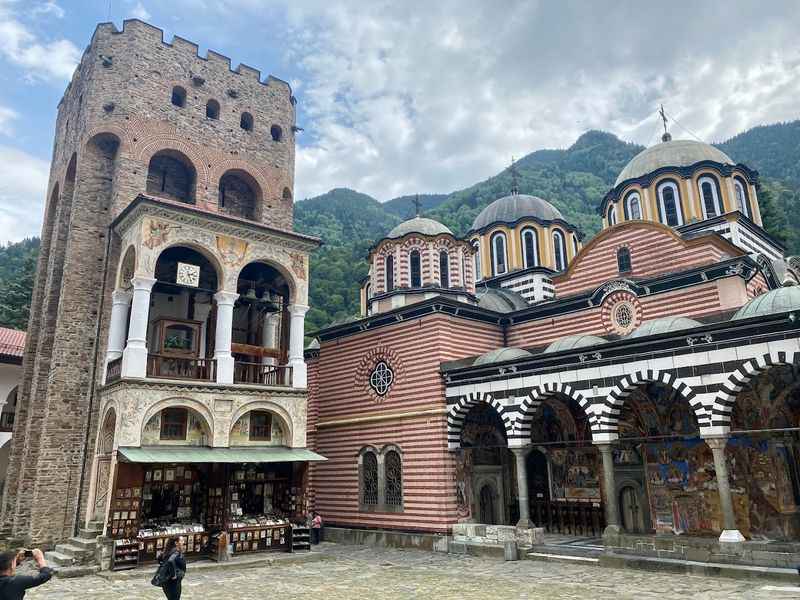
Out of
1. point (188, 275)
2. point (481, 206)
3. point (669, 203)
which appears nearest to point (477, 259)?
point (669, 203)

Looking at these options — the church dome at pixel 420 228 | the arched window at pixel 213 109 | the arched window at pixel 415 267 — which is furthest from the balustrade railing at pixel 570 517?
the arched window at pixel 213 109

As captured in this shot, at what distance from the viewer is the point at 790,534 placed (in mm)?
13250

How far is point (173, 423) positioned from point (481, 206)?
171ft

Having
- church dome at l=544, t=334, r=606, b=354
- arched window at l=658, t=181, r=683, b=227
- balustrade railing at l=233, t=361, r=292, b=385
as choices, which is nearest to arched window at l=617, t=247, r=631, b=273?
arched window at l=658, t=181, r=683, b=227

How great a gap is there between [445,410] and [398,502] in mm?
2933

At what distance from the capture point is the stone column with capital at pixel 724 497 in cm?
1087

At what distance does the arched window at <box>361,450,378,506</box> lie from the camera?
17281mm

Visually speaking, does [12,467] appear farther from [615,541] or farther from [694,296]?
[694,296]

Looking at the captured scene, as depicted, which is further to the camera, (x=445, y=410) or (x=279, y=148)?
(x=279, y=148)

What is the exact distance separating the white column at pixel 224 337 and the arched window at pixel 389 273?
20.6 feet

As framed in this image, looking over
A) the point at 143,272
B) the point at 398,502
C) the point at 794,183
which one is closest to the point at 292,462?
the point at 398,502

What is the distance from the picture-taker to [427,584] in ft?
35.9

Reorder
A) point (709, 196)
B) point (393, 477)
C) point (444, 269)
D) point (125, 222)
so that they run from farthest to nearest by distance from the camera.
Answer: point (444, 269)
point (709, 196)
point (393, 477)
point (125, 222)

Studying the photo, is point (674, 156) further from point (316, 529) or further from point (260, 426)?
point (316, 529)
